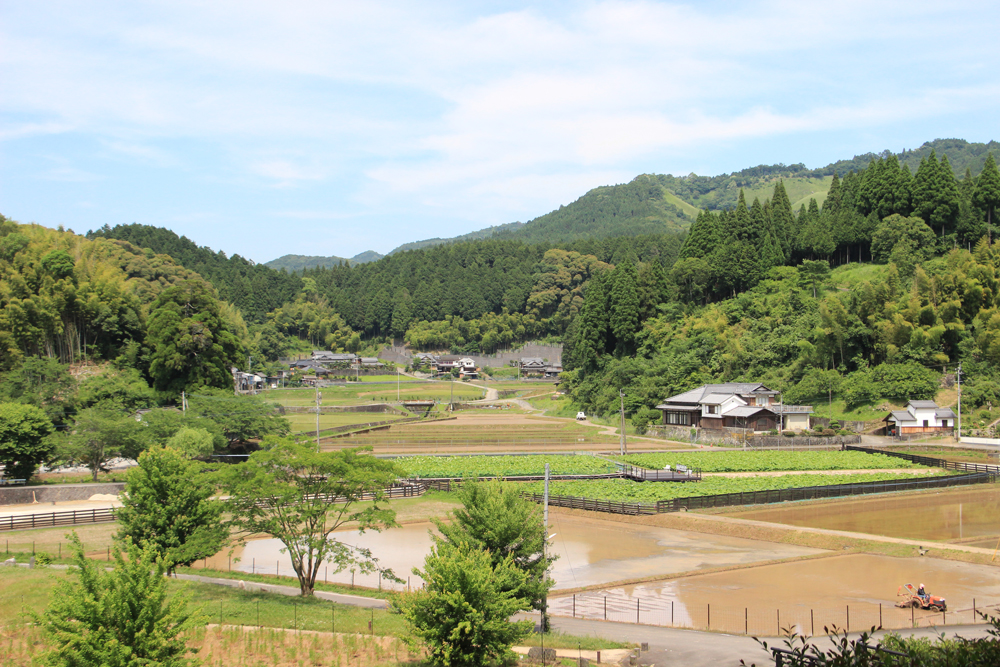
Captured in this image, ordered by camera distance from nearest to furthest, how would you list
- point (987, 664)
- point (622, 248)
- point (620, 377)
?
point (987, 664) → point (620, 377) → point (622, 248)

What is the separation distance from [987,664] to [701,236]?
245 feet

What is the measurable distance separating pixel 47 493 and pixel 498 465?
77.7ft

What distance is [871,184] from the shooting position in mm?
75000

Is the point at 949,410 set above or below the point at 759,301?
below

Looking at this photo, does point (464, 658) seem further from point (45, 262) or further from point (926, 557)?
point (45, 262)

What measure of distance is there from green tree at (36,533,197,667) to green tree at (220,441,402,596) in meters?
8.79

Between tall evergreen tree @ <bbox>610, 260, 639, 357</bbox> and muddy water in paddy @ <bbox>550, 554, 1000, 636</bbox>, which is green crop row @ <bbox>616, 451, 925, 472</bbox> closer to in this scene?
muddy water in paddy @ <bbox>550, 554, 1000, 636</bbox>

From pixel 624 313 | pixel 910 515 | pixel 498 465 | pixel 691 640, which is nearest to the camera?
pixel 691 640

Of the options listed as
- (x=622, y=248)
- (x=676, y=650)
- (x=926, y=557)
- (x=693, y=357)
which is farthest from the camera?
(x=622, y=248)

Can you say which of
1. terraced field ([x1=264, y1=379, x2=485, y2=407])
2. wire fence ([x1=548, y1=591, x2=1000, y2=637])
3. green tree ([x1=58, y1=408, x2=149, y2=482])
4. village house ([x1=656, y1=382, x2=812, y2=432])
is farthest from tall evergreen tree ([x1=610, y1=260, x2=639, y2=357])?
wire fence ([x1=548, y1=591, x2=1000, y2=637])

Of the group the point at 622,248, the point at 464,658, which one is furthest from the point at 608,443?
the point at 622,248

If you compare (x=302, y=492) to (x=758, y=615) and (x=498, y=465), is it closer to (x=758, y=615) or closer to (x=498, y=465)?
(x=758, y=615)

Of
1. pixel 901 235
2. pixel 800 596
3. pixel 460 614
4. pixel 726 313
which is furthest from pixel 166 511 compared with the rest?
pixel 901 235

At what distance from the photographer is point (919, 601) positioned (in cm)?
1919
